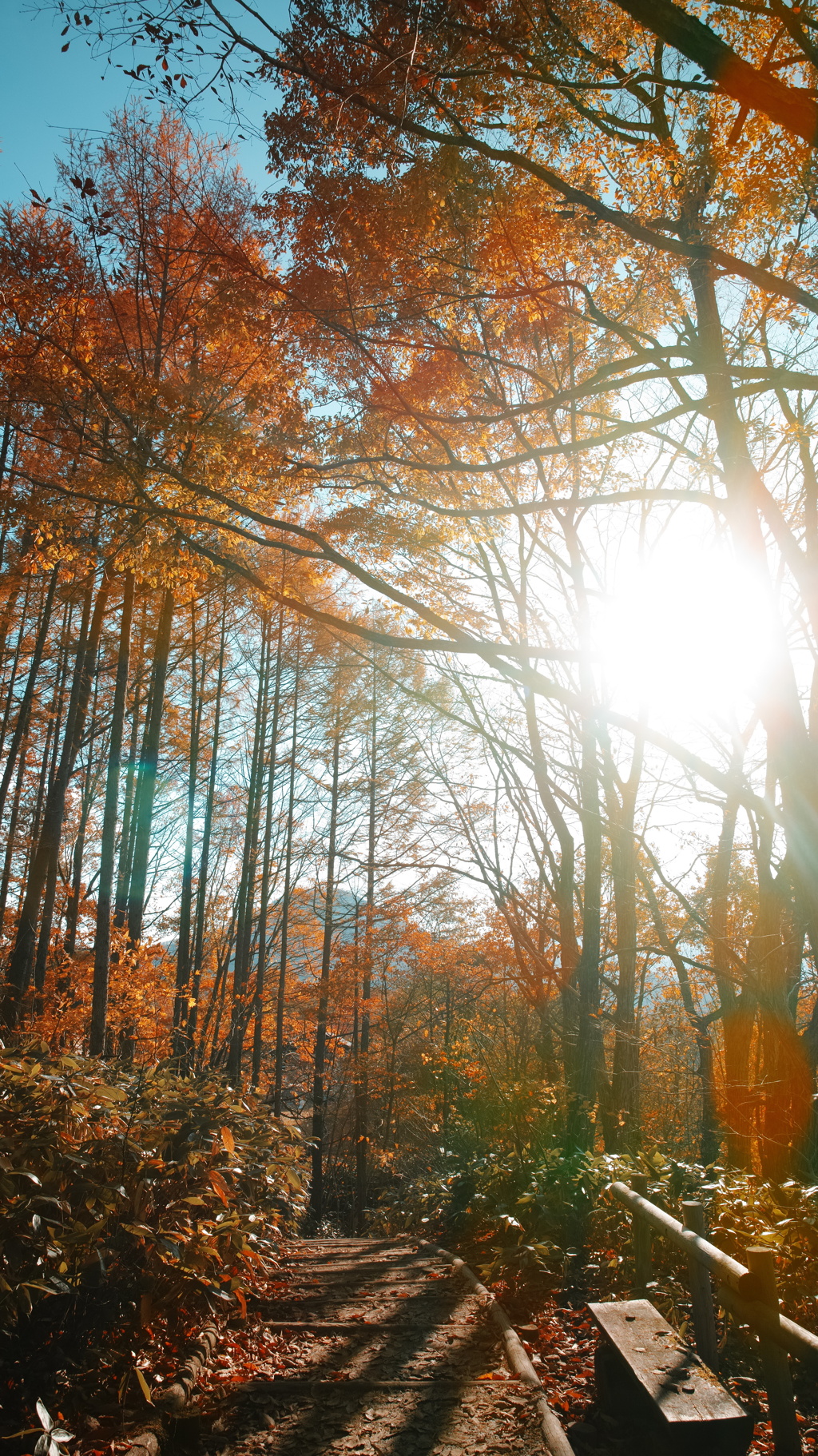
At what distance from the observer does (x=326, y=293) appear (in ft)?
20.9

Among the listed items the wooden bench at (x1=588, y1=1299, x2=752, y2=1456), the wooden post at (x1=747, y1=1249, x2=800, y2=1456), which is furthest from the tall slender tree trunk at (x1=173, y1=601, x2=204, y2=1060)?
the wooden post at (x1=747, y1=1249, x2=800, y2=1456)

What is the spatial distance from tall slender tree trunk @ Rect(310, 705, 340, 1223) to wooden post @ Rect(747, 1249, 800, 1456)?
15534 mm

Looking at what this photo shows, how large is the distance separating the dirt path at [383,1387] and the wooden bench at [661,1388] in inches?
16.5

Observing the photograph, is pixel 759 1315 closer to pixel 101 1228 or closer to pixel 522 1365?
pixel 522 1365

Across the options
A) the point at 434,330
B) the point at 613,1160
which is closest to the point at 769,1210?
the point at 613,1160

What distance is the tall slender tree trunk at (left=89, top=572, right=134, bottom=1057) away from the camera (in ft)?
28.4

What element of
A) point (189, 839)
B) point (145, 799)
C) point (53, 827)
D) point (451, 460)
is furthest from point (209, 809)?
point (451, 460)

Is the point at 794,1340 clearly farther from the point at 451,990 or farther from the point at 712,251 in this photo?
the point at 451,990

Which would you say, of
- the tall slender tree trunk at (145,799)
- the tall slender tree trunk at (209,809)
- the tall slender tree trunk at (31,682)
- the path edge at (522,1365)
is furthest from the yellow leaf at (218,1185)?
the tall slender tree trunk at (31,682)

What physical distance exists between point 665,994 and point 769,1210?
8.77 meters

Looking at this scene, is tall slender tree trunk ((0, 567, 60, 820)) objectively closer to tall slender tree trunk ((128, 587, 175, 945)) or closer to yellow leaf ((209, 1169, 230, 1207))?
tall slender tree trunk ((128, 587, 175, 945))

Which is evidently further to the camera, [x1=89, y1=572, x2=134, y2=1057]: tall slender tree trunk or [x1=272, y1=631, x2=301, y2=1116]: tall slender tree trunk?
[x1=272, y1=631, x2=301, y2=1116]: tall slender tree trunk

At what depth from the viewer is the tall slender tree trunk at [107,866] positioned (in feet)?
28.4

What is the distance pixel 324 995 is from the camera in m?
18.0
